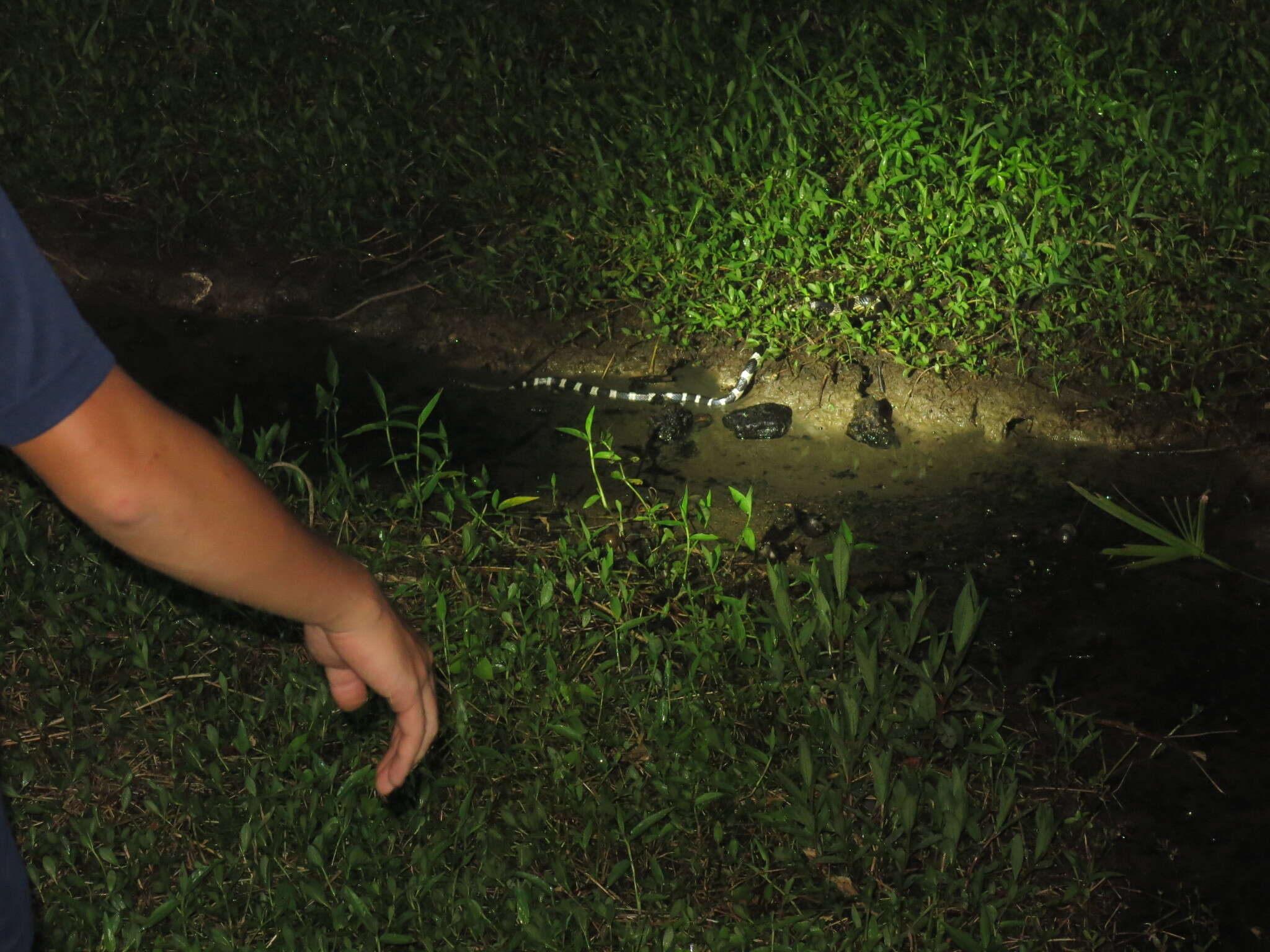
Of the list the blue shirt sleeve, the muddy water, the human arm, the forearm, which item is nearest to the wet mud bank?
the muddy water

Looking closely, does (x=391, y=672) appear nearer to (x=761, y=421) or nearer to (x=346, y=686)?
(x=346, y=686)

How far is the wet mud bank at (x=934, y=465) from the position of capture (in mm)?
3232

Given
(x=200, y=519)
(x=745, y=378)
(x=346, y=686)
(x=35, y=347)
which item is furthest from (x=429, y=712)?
(x=745, y=378)

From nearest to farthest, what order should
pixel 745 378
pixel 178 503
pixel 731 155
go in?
pixel 178 503, pixel 745 378, pixel 731 155

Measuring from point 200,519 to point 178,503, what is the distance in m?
0.03

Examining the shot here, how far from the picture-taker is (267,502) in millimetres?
1262

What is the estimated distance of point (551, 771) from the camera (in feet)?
9.97

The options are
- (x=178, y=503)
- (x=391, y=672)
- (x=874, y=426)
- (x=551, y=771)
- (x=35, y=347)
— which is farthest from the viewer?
(x=874, y=426)

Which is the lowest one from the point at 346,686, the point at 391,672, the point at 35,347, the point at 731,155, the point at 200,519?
the point at 731,155

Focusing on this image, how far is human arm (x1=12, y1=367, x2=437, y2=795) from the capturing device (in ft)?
3.70

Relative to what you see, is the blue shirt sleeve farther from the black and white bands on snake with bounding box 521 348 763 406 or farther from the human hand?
the black and white bands on snake with bounding box 521 348 763 406

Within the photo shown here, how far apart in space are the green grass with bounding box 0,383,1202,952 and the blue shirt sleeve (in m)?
1.76

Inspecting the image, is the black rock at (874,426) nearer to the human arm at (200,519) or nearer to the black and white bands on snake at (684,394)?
the black and white bands on snake at (684,394)

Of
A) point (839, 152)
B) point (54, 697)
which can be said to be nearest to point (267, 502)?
point (54, 697)
